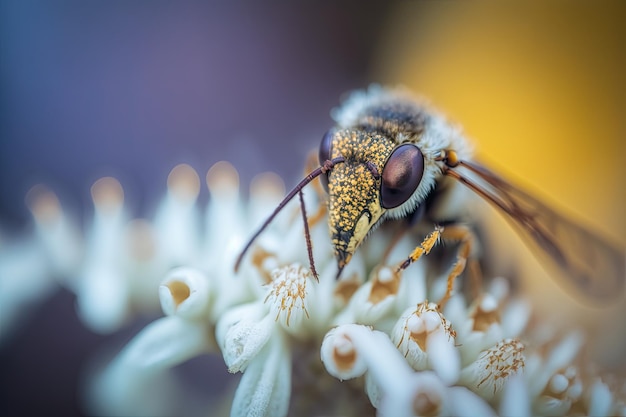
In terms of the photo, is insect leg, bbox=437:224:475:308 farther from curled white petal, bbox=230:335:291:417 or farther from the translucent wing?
curled white petal, bbox=230:335:291:417

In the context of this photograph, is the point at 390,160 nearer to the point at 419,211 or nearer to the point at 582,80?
the point at 419,211

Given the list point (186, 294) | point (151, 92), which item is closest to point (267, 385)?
point (186, 294)

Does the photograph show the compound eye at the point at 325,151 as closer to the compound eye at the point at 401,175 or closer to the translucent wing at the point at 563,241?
the compound eye at the point at 401,175

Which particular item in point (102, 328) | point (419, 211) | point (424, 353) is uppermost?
point (102, 328)

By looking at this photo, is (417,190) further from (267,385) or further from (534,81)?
(534,81)

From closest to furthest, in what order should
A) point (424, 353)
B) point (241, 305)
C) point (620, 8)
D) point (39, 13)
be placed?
point (424, 353) < point (241, 305) < point (39, 13) < point (620, 8)

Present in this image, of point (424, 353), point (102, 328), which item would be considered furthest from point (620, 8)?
point (102, 328)

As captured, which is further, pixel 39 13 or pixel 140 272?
pixel 39 13
